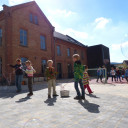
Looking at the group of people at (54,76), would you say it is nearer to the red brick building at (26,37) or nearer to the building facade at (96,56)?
the red brick building at (26,37)

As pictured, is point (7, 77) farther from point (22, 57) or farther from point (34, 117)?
point (34, 117)

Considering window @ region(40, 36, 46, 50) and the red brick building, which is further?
window @ region(40, 36, 46, 50)

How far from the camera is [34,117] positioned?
2.65m

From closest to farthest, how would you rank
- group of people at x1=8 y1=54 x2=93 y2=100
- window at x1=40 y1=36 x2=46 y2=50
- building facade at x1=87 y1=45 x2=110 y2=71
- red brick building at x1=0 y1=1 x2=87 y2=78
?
group of people at x1=8 y1=54 x2=93 y2=100 → red brick building at x1=0 y1=1 x2=87 y2=78 → window at x1=40 y1=36 x2=46 y2=50 → building facade at x1=87 y1=45 x2=110 y2=71

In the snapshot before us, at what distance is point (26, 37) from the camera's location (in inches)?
565

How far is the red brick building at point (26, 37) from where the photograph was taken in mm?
12648

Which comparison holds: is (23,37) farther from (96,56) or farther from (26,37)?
(96,56)

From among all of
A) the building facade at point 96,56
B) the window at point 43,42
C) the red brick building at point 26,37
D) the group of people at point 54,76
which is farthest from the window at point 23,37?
the building facade at point 96,56

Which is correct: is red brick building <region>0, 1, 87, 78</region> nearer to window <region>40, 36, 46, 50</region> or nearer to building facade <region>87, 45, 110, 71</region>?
window <region>40, 36, 46, 50</region>

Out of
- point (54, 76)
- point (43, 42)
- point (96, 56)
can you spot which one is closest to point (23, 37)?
point (43, 42)

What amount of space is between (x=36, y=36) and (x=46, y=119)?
1414 centimetres

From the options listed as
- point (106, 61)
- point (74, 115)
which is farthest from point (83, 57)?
point (74, 115)

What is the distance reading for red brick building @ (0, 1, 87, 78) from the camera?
12.6m

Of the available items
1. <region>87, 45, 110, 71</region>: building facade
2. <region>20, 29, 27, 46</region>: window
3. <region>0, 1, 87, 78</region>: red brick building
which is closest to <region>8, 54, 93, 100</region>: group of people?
<region>0, 1, 87, 78</region>: red brick building
